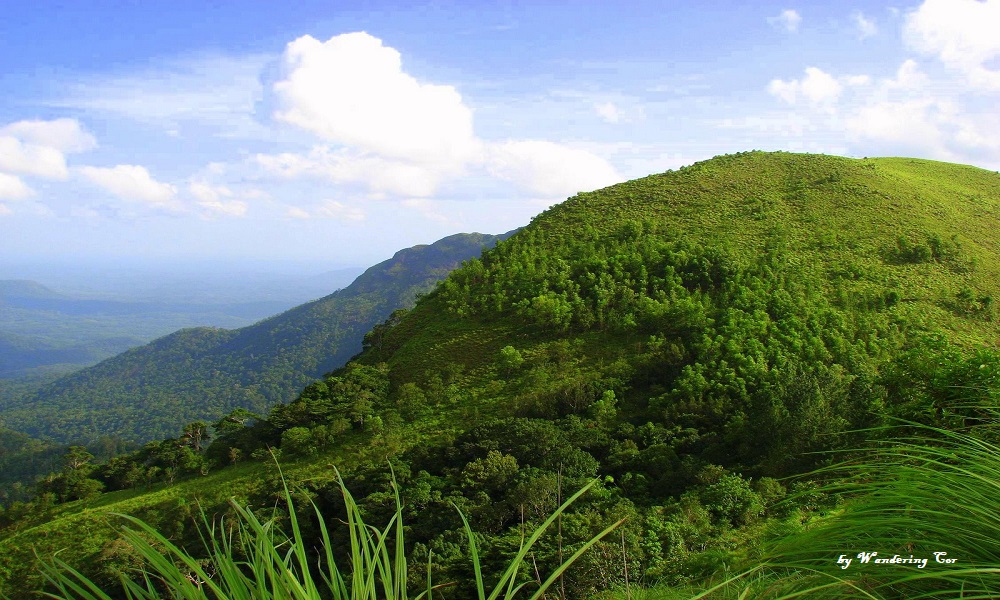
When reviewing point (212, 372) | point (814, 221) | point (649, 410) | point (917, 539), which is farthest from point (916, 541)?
point (212, 372)

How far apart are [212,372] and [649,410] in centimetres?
10681

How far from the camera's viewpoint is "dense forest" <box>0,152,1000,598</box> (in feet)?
31.2

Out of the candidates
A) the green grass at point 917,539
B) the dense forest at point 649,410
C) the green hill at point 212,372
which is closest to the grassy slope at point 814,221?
the dense forest at point 649,410

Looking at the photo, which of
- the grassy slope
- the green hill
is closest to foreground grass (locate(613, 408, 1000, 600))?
the grassy slope

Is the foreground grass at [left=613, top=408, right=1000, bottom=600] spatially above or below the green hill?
above

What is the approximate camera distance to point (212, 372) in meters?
108

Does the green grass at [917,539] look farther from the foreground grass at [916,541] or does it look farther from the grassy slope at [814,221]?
the grassy slope at [814,221]

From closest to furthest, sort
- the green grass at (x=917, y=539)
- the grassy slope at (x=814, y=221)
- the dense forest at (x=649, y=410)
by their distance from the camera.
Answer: the green grass at (x=917, y=539) < the dense forest at (x=649, y=410) < the grassy slope at (x=814, y=221)

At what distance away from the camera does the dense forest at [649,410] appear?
9.52 m

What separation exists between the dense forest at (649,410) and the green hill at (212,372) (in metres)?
45.2

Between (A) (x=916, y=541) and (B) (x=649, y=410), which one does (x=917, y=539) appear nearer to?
(A) (x=916, y=541)

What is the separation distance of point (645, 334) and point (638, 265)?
17.1 feet

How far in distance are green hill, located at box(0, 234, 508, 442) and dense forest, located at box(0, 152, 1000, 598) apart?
45.2 m

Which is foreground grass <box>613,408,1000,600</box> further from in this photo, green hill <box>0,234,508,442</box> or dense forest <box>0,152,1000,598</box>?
green hill <box>0,234,508,442</box>
